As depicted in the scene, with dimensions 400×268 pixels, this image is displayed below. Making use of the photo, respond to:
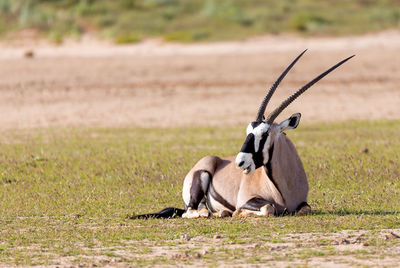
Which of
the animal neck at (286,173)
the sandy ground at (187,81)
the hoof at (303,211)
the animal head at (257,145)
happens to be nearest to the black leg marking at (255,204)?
the animal neck at (286,173)

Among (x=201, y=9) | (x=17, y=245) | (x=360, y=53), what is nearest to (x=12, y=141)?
(x=17, y=245)

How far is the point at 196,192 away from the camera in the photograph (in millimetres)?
9344

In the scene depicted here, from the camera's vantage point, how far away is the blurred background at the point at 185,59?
20.0 metres

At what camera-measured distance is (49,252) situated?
7.54 meters

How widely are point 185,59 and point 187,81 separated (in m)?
A: 2.87

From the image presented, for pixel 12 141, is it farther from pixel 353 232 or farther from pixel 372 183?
pixel 353 232

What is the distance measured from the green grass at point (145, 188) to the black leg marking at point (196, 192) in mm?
324

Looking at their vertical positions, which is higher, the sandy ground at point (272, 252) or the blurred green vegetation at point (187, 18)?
the blurred green vegetation at point (187, 18)

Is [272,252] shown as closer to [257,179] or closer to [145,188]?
[257,179]

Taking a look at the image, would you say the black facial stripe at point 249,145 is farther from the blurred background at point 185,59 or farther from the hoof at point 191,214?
the blurred background at point 185,59

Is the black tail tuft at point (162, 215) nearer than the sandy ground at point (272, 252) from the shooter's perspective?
No

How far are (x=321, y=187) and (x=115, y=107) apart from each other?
10.0 m

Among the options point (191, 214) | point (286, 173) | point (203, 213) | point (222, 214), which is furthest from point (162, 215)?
point (286, 173)

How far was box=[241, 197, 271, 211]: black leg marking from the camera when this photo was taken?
882cm
